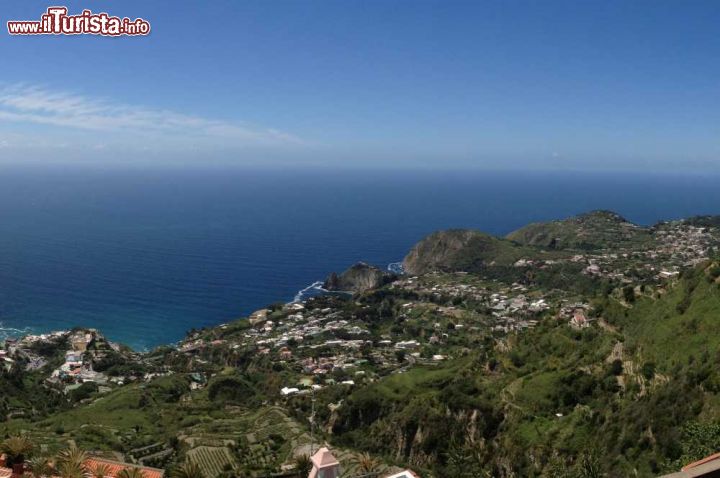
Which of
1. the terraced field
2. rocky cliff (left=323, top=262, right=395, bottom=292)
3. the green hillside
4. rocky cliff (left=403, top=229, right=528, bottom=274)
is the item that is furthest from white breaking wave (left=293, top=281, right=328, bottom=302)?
the terraced field

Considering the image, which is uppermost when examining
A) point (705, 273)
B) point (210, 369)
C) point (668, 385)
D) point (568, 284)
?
point (705, 273)

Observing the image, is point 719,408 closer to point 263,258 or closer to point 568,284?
point 568,284

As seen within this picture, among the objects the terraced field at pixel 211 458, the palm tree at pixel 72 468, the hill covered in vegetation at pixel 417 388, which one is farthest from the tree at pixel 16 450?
the terraced field at pixel 211 458

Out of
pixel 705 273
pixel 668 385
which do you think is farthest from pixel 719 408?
pixel 705 273

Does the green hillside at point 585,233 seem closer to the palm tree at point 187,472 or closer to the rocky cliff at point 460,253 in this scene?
the rocky cliff at point 460,253

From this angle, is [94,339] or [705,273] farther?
[94,339]

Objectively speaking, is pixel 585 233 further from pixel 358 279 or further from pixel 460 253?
pixel 358 279
